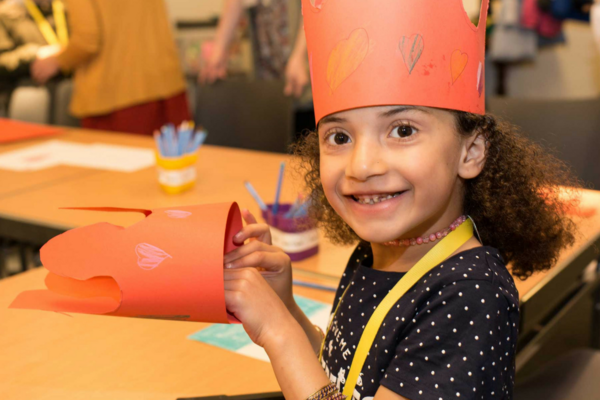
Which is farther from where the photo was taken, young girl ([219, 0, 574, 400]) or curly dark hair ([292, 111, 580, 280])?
curly dark hair ([292, 111, 580, 280])

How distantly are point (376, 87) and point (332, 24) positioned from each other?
12 centimetres

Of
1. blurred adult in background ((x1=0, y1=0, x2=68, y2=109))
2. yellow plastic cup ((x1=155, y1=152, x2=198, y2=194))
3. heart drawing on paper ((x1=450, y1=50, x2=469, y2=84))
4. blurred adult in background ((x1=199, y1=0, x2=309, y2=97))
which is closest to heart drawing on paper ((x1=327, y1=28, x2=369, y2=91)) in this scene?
heart drawing on paper ((x1=450, y1=50, x2=469, y2=84))

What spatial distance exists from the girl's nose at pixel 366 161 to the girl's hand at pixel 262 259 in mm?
213

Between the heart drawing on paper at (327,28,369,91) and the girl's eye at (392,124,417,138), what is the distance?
10 cm

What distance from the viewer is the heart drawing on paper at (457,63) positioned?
2.62ft

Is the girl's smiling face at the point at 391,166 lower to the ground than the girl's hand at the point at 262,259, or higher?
higher

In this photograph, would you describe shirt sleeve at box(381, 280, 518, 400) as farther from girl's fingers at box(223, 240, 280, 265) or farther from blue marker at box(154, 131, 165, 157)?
blue marker at box(154, 131, 165, 157)

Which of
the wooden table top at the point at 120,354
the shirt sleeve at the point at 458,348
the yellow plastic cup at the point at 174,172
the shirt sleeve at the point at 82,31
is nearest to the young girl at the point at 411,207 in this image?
the shirt sleeve at the point at 458,348

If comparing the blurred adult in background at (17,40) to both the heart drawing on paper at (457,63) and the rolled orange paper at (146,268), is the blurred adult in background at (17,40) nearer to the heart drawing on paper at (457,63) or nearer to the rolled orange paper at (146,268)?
the rolled orange paper at (146,268)

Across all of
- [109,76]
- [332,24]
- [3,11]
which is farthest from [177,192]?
[3,11]

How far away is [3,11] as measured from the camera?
4.88 m

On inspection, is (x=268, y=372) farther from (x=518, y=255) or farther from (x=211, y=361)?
(x=518, y=255)

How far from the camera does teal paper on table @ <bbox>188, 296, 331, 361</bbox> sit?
105 cm

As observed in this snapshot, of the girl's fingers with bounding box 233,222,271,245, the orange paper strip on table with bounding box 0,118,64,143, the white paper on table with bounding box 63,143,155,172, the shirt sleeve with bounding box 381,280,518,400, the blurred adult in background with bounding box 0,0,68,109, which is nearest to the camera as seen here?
the shirt sleeve with bounding box 381,280,518,400
